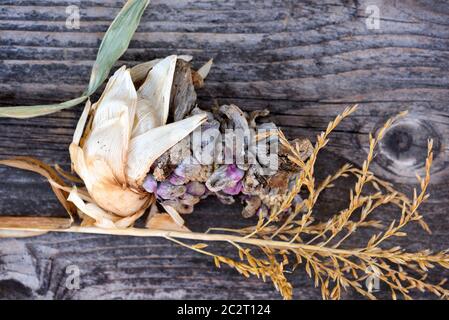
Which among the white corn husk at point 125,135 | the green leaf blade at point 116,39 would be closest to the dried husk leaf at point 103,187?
the white corn husk at point 125,135

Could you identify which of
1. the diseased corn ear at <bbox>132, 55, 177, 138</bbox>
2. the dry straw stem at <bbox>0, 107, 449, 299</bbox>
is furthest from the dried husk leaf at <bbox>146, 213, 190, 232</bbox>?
the diseased corn ear at <bbox>132, 55, 177, 138</bbox>

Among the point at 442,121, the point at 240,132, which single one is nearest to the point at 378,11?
the point at 442,121

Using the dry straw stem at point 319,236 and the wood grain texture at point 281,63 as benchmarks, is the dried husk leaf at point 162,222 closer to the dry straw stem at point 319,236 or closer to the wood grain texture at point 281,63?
the dry straw stem at point 319,236

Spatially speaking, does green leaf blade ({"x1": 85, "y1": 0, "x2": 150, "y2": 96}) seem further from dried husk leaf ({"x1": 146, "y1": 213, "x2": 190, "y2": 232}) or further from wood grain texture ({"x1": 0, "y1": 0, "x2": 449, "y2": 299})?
dried husk leaf ({"x1": 146, "y1": 213, "x2": 190, "y2": 232})

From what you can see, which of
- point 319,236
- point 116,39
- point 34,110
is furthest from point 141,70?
point 319,236

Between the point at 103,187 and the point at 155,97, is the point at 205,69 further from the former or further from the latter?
the point at 103,187

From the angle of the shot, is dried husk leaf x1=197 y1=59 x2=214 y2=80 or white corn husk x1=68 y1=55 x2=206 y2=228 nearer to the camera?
white corn husk x1=68 y1=55 x2=206 y2=228
